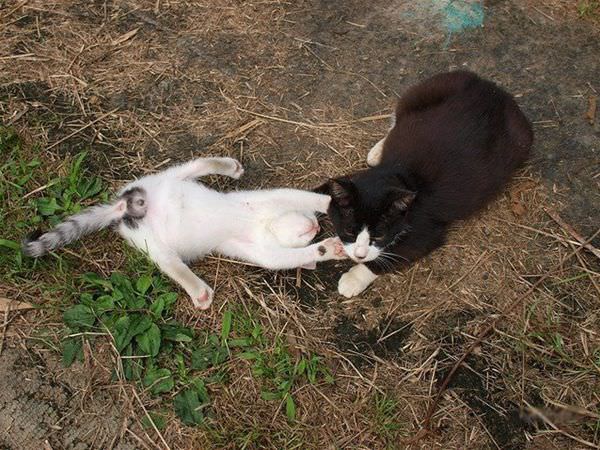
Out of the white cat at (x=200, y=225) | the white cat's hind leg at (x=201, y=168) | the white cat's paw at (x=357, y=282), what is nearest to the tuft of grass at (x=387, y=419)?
the white cat's paw at (x=357, y=282)

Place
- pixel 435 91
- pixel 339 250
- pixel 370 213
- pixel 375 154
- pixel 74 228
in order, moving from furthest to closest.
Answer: pixel 375 154
pixel 435 91
pixel 339 250
pixel 74 228
pixel 370 213

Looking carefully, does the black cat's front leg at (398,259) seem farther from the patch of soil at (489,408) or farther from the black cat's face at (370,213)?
the patch of soil at (489,408)

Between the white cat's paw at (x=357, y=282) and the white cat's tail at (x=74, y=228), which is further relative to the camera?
the white cat's paw at (x=357, y=282)

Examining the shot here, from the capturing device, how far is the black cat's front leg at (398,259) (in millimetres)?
2889

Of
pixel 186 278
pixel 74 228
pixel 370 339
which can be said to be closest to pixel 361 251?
pixel 370 339

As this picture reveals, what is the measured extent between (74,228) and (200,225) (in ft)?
2.01

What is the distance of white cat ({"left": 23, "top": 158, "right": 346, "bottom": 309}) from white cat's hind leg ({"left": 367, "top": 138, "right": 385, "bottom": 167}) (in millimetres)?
456

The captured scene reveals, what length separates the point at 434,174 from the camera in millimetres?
2873

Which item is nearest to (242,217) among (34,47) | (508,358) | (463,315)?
(463,315)

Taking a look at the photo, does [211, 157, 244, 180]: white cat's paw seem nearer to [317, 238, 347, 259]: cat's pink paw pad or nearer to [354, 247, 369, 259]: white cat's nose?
[317, 238, 347, 259]: cat's pink paw pad

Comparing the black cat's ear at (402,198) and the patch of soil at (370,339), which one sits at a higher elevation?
the black cat's ear at (402,198)

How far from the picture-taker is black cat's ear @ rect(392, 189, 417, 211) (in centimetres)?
251

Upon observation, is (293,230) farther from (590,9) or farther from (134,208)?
(590,9)

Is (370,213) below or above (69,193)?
above
